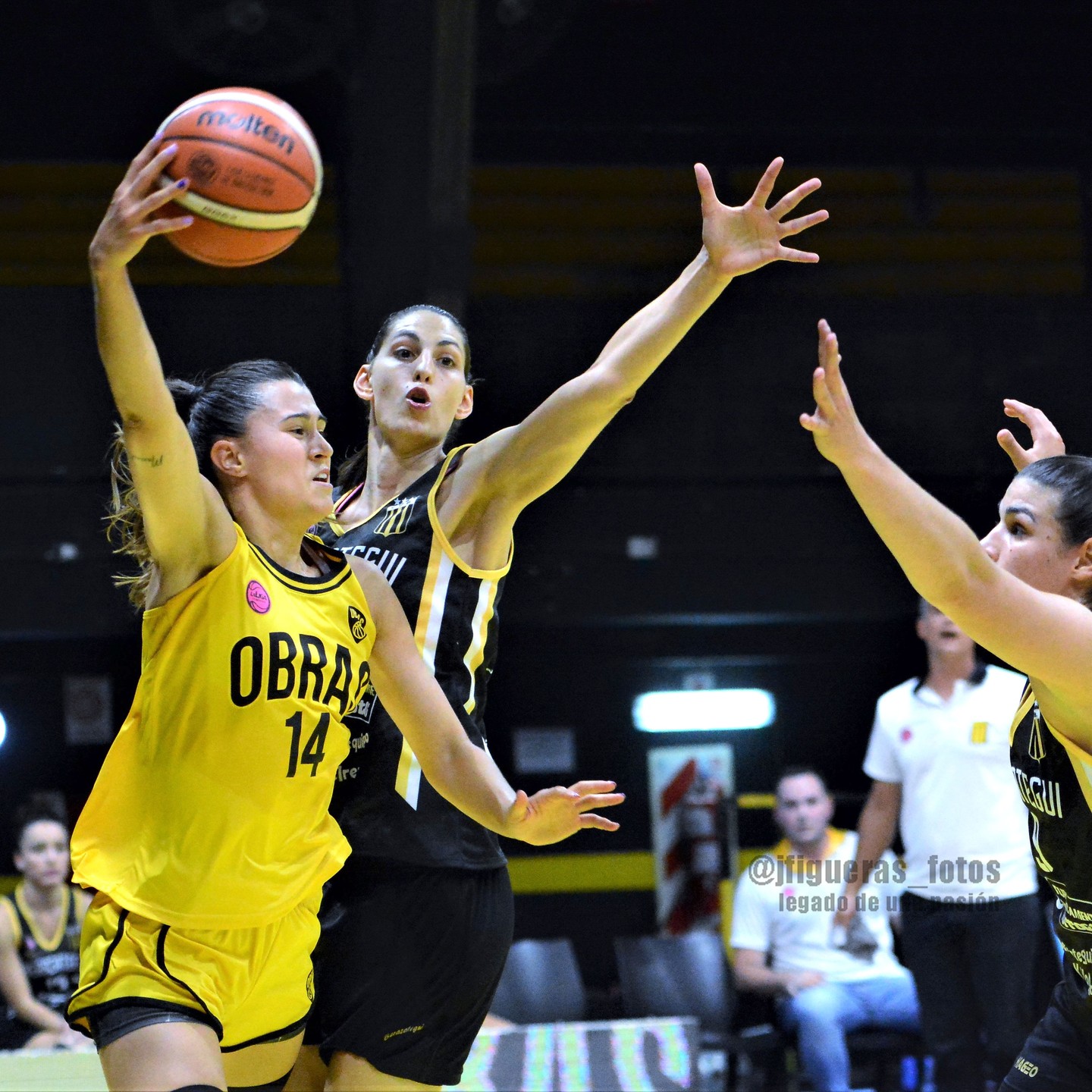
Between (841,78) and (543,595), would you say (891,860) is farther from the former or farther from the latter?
(841,78)

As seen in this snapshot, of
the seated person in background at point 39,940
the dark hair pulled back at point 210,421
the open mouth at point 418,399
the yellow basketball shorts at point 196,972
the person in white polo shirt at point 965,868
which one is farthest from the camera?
the seated person in background at point 39,940

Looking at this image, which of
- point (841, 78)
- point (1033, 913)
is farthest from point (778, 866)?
point (841, 78)

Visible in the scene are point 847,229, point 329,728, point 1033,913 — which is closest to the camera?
point 329,728

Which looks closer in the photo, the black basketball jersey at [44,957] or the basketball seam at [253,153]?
the basketball seam at [253,153]

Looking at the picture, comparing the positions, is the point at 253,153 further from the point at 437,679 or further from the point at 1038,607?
the point at 1038,607

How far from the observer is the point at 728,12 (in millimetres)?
10539

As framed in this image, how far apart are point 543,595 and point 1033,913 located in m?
4.39

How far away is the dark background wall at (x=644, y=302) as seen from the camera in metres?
9.20

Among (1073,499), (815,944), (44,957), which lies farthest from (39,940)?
(1073,499)

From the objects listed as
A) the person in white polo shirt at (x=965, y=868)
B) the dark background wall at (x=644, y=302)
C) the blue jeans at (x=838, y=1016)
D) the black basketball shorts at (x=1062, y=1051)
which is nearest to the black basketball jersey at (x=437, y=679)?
the black basketball shorts at (x=1062, y=1051)

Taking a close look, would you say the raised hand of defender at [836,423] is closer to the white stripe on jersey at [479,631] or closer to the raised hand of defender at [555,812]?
the raised hand of defender at [555,812]

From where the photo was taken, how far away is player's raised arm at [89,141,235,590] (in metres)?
2.29

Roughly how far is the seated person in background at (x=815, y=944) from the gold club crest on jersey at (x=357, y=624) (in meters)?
4.25

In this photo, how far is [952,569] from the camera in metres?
2.35
